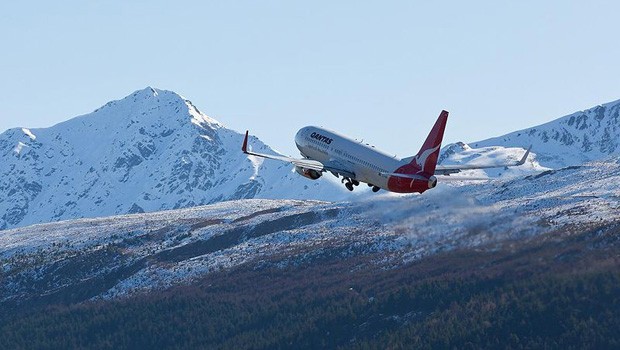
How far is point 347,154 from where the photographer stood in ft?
540

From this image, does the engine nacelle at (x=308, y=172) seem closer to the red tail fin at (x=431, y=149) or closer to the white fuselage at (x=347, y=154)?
the white fuselage at (x=347, y=154)

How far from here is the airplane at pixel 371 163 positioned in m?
153

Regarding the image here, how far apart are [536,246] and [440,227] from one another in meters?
15.2

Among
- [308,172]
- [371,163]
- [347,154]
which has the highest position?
[347,154]

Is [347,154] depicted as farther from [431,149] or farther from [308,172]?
[431,149]

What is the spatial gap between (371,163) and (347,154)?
6.09 metres

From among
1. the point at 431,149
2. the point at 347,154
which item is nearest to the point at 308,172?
the point at 347,154

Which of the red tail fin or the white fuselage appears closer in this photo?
the red tail fin

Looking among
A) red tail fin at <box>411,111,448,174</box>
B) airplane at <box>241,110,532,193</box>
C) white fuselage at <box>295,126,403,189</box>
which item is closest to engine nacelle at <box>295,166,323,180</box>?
airplane at <box>241,110,532,193</box>

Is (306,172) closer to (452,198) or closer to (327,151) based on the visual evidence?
(327,151)

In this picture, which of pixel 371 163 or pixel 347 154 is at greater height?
pixel 347 154

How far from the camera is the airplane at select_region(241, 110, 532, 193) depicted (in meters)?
153

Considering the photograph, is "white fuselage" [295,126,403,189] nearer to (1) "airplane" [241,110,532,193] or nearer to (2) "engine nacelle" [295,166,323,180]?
(1) "airplane" [241,110,532,193]

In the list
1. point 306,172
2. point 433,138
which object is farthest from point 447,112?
point 306,172
